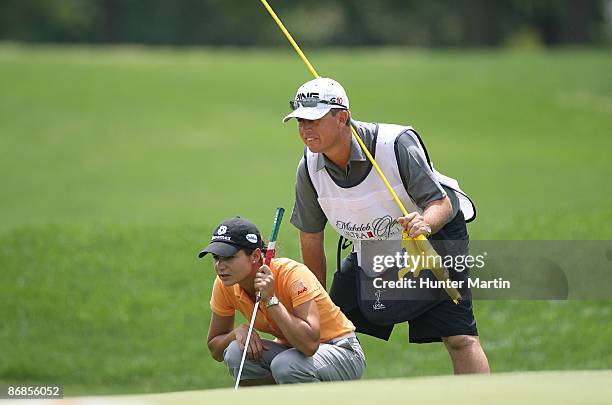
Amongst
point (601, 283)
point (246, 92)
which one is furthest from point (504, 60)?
point (601, 283)

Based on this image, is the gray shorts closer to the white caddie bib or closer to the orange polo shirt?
the orange polo shirt

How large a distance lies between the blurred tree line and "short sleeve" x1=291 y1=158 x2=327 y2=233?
41339mm

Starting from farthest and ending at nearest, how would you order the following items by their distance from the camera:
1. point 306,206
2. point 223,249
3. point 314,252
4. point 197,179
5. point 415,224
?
point 197,179 → point 314,252 → point 306,206 → point 223,249 → point 415,224

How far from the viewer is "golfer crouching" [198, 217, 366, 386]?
5.92 m

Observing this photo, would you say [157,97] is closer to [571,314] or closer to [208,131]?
[208,131]

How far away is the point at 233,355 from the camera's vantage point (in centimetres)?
621

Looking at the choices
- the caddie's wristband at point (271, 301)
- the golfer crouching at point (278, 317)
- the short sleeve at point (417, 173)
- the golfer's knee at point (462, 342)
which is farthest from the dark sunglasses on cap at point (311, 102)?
the golfer's knee at point (462, 342)

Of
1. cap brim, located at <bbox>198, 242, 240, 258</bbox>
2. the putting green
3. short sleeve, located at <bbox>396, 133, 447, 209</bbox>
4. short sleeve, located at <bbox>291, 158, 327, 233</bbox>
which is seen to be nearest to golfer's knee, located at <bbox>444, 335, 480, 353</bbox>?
short sleeve, located at <bbox>396, 133, 447, 209</bbox>

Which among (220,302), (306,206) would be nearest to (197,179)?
(306,206)

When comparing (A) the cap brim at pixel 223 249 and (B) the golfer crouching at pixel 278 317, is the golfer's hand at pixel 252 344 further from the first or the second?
(A) the cap brim at pixel 223 249

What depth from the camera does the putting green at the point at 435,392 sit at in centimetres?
447

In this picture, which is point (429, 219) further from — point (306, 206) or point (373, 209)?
point (306, 206)

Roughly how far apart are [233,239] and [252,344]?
1.76ft

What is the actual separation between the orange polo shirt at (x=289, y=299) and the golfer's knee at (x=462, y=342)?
0.53 meters
